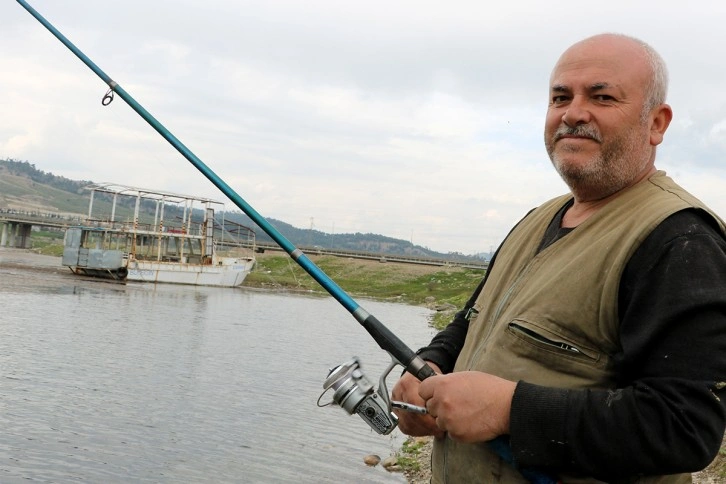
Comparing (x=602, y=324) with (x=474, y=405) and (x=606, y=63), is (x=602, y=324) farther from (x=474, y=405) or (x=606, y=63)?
(x=606, y=63)

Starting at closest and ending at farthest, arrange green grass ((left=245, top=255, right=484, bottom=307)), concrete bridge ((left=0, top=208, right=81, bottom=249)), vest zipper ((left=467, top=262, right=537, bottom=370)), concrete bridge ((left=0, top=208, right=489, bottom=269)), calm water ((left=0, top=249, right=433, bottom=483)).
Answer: vest zipper ((left=467, top=262, right=537, bottom=370)) < calm water ((left=0, top=249, right=433, bottom=483)) < green grass ((left=245, top=255, right=484, bottom=307)) < concrete bridge ((left=0, top=208, right=489, bottom=269)) < concrete bridge ((left=0, top=208, right=81, bottom=249))

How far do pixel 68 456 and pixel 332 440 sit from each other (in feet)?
13.3

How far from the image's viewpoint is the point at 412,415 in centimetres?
307

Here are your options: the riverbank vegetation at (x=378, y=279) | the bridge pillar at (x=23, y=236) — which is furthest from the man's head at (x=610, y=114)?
the bridge pillar at (x=23, y=236)

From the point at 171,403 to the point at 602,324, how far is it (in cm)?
1274

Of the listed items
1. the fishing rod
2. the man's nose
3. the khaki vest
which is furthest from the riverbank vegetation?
the man's nose

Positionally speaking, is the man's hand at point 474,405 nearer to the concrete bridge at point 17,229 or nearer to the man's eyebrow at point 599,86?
the man's eyebrow at point 599,86

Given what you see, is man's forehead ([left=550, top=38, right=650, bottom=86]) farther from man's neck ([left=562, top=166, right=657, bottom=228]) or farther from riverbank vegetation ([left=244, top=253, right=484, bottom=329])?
riverbank vegetation ([left=244, top=253, right=484, bottom=329])

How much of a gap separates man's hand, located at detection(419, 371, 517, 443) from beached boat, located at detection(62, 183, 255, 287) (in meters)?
50.2

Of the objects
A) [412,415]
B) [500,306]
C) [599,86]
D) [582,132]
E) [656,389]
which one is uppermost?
[599,86]

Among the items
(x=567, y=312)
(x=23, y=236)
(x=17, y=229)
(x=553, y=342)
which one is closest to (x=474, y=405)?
(x=553, y=342)

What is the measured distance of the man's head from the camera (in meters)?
2.68

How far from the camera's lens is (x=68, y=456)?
1020 cm

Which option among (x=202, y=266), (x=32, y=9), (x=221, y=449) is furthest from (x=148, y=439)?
(x=202, y=266)
